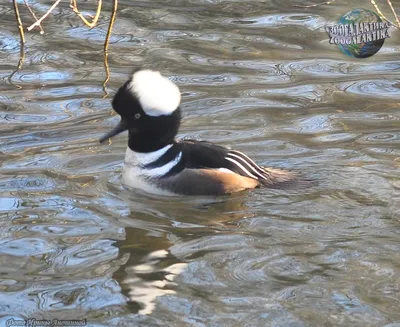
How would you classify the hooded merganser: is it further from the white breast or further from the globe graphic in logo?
the globe graphic in logo

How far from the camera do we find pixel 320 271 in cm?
622

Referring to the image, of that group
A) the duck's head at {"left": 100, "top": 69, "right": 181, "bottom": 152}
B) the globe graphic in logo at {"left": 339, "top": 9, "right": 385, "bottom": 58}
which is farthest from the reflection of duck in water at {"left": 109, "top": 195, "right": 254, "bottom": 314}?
the globe graphic in logo at {"left": 339, "top": 9, "right": 385, "bottom": 58}

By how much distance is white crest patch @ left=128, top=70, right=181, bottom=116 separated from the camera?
23.6ft

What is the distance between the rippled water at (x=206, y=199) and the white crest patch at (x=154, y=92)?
0.70 m

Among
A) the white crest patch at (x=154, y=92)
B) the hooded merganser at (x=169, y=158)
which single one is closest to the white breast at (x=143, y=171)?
the hooded merganser at (x=169, y=158)

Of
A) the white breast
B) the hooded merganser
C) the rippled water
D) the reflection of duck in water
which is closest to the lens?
the rippled water

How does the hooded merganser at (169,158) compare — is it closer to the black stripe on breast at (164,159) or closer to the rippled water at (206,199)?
the black stripe on breast at (164,159)

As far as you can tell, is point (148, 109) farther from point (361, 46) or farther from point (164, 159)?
point (361, 46)

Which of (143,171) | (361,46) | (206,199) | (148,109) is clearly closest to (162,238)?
(206,199)

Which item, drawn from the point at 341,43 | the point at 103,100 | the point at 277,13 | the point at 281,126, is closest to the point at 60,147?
the point at 103,100

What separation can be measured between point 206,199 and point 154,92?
3.02 ft

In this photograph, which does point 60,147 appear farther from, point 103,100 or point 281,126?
point 281,126

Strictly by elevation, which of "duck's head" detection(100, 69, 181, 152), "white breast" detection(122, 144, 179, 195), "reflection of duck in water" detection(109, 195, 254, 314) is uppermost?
"duck's head" detection(100, 69, 181, 152)

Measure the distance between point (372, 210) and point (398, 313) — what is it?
163 cm
